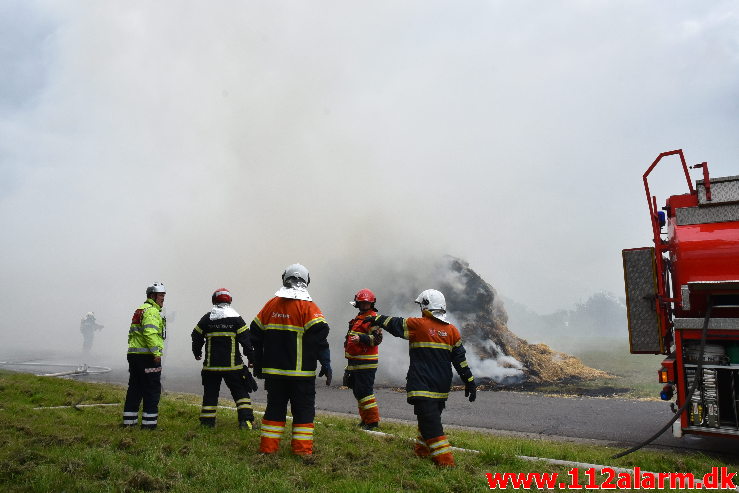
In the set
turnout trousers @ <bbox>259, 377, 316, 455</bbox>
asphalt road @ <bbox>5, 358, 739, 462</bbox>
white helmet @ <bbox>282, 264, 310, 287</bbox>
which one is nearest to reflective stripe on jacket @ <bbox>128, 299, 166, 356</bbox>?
turnout trousers @ <bbox>259, 377, 316, 455</bbox>

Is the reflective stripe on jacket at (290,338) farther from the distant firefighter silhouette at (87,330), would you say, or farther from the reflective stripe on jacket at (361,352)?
the distant firefighter silhouette at (87,330)

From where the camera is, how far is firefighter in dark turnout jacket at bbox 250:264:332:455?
488cm

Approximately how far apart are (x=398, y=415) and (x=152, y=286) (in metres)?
5.18

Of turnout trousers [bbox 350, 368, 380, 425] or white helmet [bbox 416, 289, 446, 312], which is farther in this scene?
turnout trousers [bbox 350, 368, 380, 425]

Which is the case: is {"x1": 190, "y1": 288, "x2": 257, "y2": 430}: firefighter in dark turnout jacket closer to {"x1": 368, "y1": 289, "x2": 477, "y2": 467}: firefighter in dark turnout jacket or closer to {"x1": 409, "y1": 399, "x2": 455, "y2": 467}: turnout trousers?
{"x1": 368, "y1": 289, "x2": 477, "y2": 467}: firefighter in dark turnout jacket

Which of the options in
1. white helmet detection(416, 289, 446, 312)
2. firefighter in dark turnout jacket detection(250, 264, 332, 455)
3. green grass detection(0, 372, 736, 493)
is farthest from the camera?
white helmet detection(416, 289, 446, 312)

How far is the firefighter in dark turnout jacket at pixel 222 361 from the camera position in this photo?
6469 mm

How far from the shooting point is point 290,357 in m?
4.96

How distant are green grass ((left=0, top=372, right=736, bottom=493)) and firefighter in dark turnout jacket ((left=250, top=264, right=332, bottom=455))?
25cm

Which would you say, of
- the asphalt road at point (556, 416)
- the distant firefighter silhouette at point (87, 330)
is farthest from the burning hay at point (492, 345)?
the distant firefighter silhouette at point (87, 330)

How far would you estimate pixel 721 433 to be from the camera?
215 inches

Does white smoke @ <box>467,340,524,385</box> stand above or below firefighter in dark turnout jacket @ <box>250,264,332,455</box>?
below

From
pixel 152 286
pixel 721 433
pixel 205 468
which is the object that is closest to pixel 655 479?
pixel 721 433

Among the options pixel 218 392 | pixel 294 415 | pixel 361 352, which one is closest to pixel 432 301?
pixel 294 415
